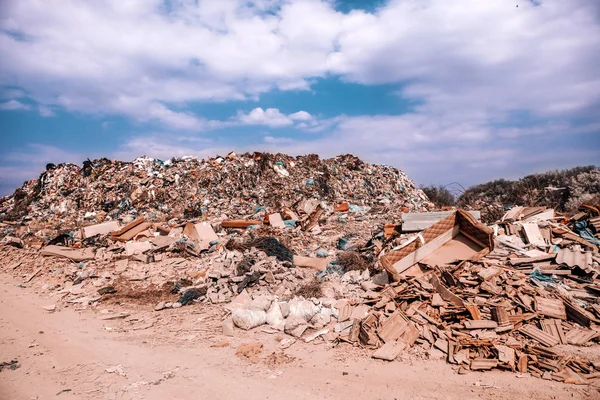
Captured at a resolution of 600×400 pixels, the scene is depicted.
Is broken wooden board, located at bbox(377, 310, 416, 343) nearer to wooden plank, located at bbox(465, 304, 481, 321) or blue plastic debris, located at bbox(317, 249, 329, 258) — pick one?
wooden plank, located at bbox(465, 304, 481, 321)

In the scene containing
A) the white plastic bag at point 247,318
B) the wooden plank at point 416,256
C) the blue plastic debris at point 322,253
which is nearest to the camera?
the white plastic bag at point 247,318

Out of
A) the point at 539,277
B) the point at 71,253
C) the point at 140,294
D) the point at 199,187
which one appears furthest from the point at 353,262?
the point at 199,187

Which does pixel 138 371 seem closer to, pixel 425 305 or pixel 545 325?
pixel 425 305

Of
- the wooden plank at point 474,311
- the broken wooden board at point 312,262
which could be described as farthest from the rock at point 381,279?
the broken wooden board at point 312,262

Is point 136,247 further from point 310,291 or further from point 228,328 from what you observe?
point 310,291

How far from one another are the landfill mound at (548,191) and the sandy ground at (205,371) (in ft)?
31.8

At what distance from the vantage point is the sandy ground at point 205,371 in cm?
344

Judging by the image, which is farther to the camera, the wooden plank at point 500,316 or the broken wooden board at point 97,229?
the broken wooden board at point 97,229

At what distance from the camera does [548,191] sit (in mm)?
14773

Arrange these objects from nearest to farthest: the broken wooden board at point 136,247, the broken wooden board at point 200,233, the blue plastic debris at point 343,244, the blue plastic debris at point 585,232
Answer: the blue plastic debris at point 585,232
the blue plastic debris at point 343,244
the broken wooden board at point 136,247
the broken wooden board at point 200,233

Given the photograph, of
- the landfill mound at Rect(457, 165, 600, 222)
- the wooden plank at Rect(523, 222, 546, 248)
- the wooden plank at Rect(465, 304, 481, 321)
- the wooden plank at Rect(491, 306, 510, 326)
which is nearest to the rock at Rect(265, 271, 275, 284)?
the wooden plank at Rect(465, 304, 481, 321)

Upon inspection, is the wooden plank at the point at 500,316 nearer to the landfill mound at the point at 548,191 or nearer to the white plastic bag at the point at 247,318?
the white plastic bag at the point at 247,318

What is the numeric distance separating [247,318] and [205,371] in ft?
3.88

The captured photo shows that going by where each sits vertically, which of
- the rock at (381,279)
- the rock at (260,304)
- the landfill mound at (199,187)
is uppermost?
the landfill mound at (199,187)
